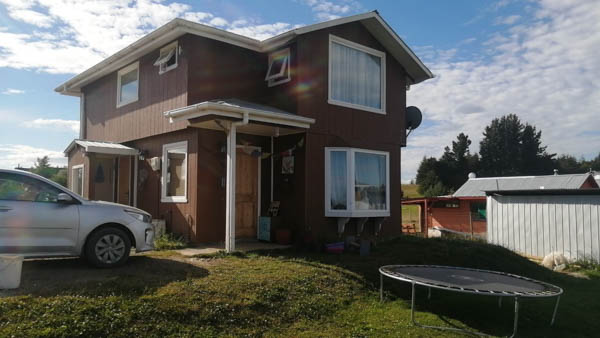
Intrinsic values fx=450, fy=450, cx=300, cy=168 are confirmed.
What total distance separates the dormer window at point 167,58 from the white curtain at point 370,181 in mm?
5163

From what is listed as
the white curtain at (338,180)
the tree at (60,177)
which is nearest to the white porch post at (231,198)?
the white curtain at (338,180)

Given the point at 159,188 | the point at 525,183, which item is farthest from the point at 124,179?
the point at 525,183

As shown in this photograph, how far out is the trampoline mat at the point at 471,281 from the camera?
6.07 meters

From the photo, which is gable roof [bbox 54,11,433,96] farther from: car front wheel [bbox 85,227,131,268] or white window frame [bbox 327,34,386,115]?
car front wheel [bbox 85,227,131,268]

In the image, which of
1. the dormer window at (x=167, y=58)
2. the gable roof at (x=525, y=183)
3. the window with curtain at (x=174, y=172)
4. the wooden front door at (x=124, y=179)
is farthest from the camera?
the gable roof at (x=525, y=183)

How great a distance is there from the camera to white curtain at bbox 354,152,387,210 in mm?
11477

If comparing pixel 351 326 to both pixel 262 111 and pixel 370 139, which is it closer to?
pixel 262 111

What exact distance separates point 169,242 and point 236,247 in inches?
60.0

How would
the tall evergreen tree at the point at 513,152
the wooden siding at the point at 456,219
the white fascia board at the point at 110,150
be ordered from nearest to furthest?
the white fascia board at the point at 110,150 → the wooden siding at the point at 456,219 → the tall evergreen tree at the point at 513,152

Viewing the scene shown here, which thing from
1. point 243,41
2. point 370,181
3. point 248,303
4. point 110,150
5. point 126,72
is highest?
point 243,41

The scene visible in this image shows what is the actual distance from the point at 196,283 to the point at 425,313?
356cm

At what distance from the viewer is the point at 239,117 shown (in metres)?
9.10

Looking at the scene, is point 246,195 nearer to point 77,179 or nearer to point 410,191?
point 77,179

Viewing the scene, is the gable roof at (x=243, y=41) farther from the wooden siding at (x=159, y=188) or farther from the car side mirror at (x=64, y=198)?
the car side mirror at (x=64, y=198)
